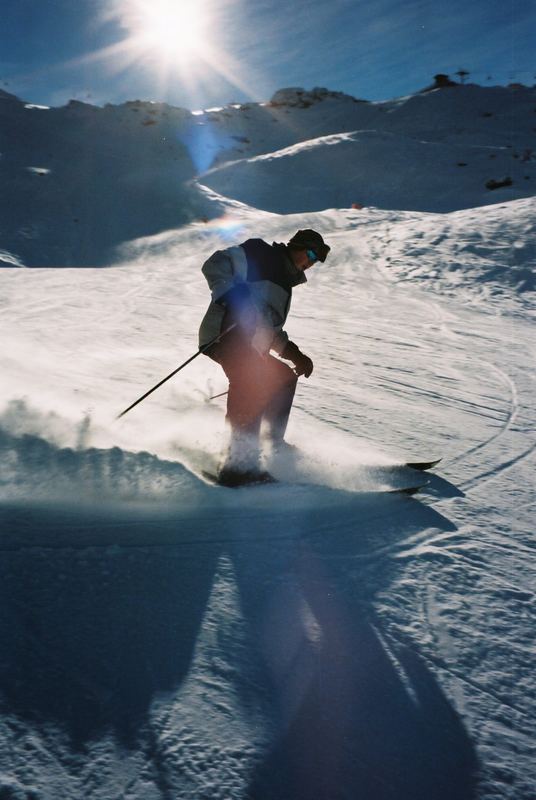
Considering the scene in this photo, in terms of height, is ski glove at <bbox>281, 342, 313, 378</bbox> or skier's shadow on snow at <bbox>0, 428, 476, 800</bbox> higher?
ski glove at <bbox>281, 342, 313, 378</bbox>

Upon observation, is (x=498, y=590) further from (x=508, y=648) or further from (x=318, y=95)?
(x=318, y=95)

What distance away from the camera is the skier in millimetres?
3412

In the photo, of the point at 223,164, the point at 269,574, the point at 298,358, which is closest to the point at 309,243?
the point at 298,358

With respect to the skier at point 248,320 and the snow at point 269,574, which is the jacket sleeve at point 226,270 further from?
the snow at point 269,574

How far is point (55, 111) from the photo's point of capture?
2809 cm

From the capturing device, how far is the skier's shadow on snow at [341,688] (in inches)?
65.4

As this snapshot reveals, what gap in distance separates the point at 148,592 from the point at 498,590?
1.48 meters

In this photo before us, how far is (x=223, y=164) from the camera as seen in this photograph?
24281 mm

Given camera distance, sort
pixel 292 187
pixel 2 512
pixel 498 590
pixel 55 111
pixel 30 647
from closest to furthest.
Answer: pixel 30 647, pixel 498 590, pixel 2 512, pixel 292 187, pixel 55 111

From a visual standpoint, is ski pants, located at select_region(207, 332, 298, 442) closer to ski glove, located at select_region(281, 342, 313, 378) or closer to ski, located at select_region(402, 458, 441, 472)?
ski glove, located at select_region(281, 342, 313, 378)

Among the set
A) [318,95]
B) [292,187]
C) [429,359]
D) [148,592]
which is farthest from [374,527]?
[318,95]

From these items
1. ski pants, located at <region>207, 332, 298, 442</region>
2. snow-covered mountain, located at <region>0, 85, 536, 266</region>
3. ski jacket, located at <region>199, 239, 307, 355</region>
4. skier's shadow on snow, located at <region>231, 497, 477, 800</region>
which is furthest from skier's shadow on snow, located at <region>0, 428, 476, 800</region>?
snow-covered mountain, located at <region>0, 85, 536, 266</region>

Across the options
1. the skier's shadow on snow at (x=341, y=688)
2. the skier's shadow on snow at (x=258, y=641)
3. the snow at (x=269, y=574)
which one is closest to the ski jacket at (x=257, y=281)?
the snow at (x=269, y=574)

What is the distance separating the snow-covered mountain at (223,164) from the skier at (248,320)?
1136 centimetres
